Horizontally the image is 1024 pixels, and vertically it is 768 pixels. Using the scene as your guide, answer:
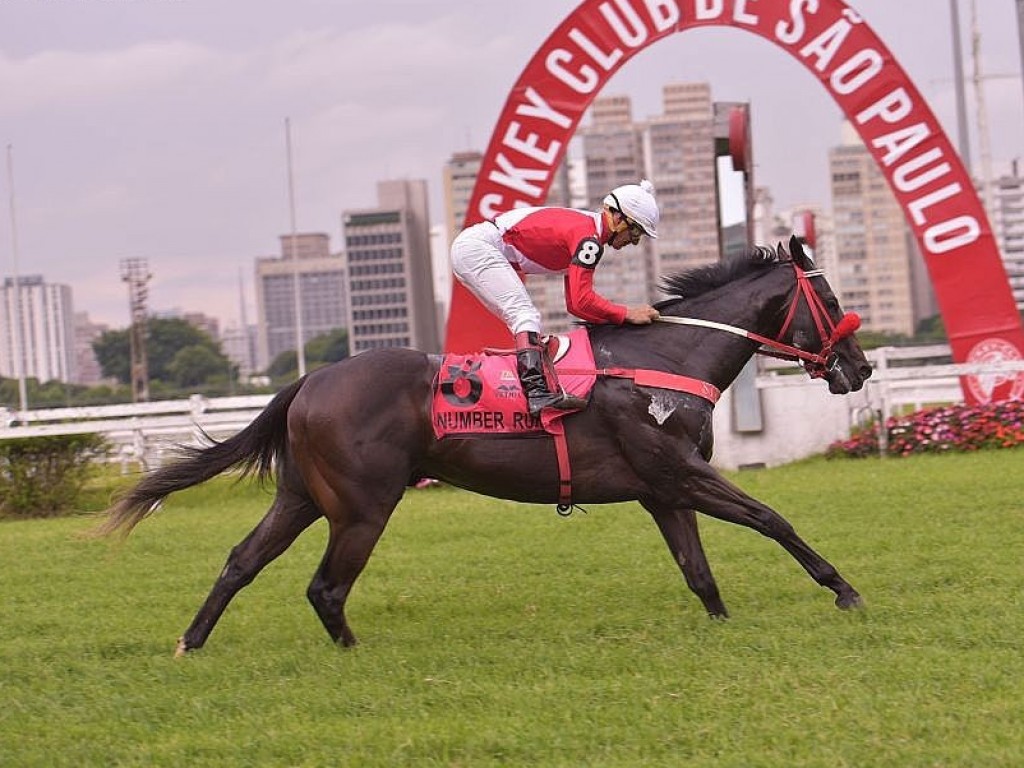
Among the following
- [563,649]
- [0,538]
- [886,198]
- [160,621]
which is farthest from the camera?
[886,198]

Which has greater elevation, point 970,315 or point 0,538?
point 970,315

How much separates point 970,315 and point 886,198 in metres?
173

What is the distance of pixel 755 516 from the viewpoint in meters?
6.57

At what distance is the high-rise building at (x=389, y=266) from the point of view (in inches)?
A: 4811

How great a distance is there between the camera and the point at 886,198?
18062 centimetres

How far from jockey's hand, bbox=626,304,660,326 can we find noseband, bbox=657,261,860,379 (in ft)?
0.40

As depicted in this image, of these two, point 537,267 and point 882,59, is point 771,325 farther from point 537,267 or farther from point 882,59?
point 882,59

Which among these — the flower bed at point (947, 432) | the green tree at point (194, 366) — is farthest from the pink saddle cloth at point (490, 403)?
the green tree at point (194, 366)

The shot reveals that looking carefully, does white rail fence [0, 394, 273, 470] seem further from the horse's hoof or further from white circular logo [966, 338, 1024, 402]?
Result: the horse's hoof

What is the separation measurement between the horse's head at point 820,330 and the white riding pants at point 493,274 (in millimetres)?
1339

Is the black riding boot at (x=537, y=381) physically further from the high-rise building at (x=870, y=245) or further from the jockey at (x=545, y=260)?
the high-rise building at (x=870, y=245)

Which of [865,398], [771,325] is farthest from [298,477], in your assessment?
[865,398]

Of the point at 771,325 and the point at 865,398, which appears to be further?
the point at 865,398

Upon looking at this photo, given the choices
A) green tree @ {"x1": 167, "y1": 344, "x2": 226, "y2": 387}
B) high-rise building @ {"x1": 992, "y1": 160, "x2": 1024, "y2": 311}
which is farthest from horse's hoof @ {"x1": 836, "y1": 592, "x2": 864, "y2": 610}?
green tree @ {"x1": 167, "y1": 344, "x2": 226, "y2": 387}
